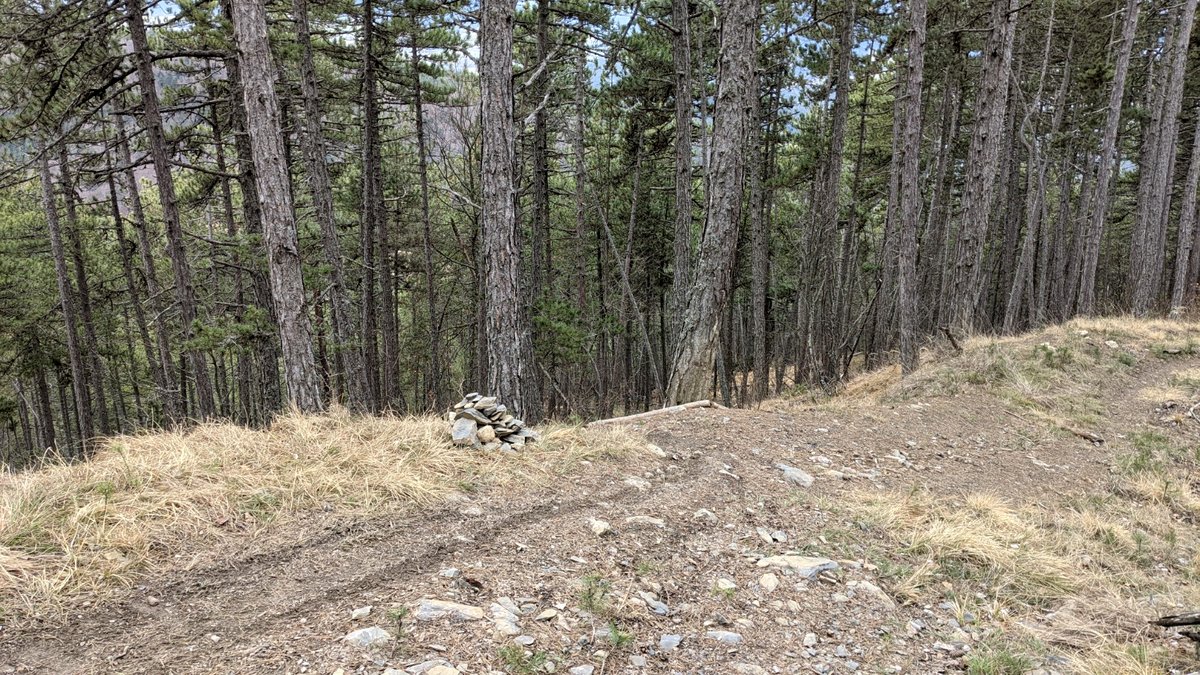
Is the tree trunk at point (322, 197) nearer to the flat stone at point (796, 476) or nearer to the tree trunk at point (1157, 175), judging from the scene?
the flat stone at point (796, 476)

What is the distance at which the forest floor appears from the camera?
2309mm

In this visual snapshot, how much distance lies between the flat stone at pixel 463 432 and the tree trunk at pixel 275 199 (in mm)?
2663

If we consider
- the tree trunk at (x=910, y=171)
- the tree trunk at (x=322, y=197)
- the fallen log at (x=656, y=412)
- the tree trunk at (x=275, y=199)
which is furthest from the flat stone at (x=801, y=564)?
the tree trunk at (x=910, y=171)

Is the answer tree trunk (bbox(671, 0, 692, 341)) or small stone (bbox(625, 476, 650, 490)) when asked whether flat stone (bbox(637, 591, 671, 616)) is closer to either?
small stone (bbox(625, 476, 650, 490))

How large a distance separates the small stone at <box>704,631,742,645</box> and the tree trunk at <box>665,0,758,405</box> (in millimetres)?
4800

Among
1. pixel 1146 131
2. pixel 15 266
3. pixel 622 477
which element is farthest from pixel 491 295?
pixel 1146 131

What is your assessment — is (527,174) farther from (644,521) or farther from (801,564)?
(801,564)

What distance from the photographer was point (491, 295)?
19.6 feet

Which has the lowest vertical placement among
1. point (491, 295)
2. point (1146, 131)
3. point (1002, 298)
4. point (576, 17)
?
point (1002, 298)

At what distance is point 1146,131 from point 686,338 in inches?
756

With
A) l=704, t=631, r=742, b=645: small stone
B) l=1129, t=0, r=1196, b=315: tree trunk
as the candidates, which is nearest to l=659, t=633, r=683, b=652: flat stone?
l=704, t=631, r=742, b=645: small stone

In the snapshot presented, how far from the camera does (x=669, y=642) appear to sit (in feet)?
8.30

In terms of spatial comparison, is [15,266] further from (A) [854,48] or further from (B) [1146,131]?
(B) [1146,131]

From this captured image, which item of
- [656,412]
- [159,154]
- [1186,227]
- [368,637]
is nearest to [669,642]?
[368,637]
